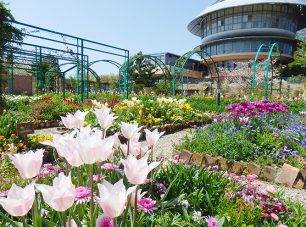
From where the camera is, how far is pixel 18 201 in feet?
3.05

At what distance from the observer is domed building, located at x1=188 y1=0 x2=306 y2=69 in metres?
49.9

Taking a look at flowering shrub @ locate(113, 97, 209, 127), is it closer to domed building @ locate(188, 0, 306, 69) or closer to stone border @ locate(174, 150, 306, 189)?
stone border @ locate(174, 150, 306, 189)

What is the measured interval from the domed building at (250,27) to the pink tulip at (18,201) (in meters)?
51.4

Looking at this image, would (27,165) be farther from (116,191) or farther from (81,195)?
(116,191)

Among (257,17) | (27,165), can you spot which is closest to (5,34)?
(27,165)

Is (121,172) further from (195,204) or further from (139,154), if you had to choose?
(195,204)

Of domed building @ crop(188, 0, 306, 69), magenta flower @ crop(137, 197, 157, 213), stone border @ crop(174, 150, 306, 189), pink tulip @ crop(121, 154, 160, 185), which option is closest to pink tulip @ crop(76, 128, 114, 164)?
pink tulip @ crop(121, 154, 160, 185)

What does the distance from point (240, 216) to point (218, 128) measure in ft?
12.3

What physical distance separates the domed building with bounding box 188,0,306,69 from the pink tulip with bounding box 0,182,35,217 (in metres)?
51.4

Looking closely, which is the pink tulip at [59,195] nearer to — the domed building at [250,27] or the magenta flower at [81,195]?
the magenta flower at [81,195]

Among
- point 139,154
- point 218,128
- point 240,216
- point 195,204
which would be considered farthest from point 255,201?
point 218,128

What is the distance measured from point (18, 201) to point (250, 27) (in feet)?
184

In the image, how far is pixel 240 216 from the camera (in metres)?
2.20

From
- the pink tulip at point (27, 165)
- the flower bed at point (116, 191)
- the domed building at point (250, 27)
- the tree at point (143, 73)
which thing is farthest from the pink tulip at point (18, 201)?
the domed building at point (250, 27)
